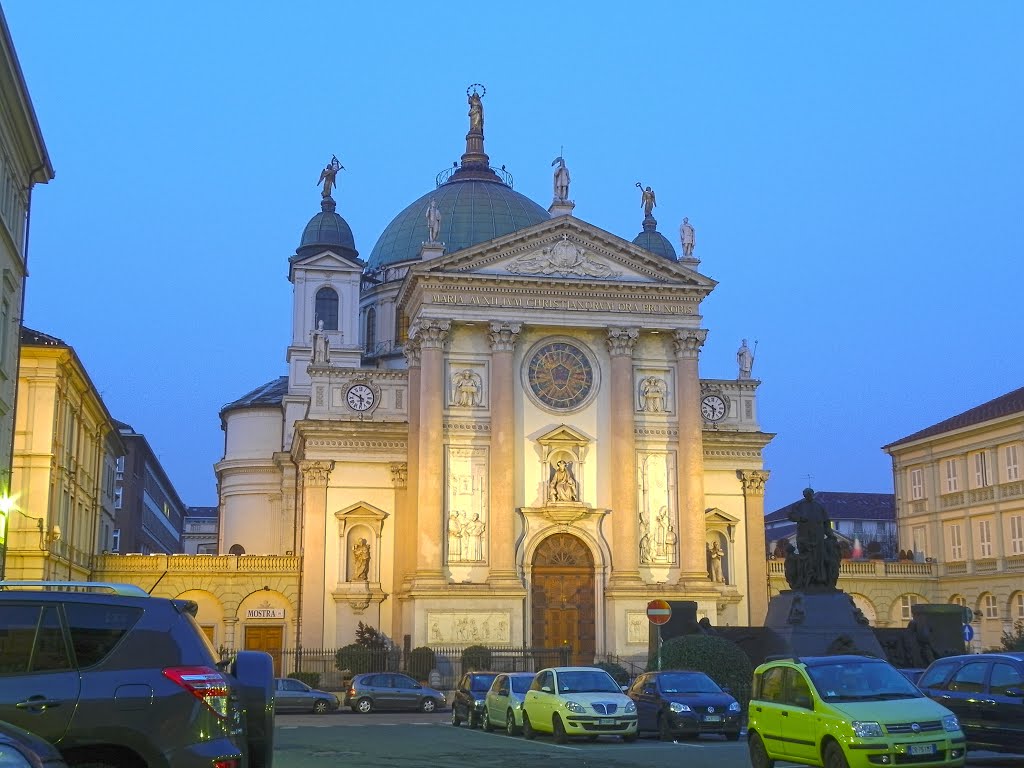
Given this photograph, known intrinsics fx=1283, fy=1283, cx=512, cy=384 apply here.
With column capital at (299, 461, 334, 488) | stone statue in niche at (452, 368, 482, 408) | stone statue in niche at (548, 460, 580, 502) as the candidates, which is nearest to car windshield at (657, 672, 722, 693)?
stone statue in niche at (548, 460, 580, 502)

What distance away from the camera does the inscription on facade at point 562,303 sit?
5022 cm

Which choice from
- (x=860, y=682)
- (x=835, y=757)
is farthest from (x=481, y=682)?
(x=835, y=757)

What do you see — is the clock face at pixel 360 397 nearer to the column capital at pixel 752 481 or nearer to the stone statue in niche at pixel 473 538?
the stone statue in niche at pixel 473 538

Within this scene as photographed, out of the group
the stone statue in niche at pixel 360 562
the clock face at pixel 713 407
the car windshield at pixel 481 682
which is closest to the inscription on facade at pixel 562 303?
the clock face at pixel 713 407

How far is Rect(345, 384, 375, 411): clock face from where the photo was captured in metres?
53.0

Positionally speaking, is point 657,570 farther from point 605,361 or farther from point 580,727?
point 580,727

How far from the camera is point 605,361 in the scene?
51.7 m

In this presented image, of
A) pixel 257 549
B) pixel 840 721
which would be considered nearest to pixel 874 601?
pixel 257 549

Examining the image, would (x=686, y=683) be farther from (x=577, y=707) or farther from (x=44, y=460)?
(x=44, y=460)

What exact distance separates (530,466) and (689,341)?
8167 millimetres

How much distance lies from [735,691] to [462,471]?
20.7 metres

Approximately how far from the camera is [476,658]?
150 feet

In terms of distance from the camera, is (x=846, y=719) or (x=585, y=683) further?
(x=585, y=683)

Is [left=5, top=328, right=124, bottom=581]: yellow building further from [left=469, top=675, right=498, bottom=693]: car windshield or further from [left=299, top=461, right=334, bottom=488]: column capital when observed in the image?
[left=469, top=675, right=498, bottom=693]: car windshield
